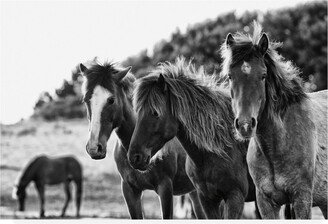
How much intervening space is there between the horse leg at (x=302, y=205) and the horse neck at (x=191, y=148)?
47.6 inches

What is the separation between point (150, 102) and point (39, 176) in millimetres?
14023

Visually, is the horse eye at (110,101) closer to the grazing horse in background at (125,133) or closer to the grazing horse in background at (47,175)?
the grazing horse in background at (125,133)

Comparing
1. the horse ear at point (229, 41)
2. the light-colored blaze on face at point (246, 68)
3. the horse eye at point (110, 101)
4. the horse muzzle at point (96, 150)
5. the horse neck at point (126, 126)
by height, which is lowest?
the horse muzzle at point (96, 150)

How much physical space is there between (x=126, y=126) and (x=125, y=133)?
8cm

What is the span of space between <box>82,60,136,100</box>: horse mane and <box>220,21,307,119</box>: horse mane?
145 cm

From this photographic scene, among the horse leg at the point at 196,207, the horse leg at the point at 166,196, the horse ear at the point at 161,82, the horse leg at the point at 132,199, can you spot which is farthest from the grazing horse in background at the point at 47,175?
the horse ear at the point at 161,82

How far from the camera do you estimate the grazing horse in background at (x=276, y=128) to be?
5.27 meters

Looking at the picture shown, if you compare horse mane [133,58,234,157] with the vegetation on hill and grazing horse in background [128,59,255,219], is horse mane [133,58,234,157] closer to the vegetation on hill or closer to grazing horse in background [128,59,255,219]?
grazing horse in background [128,59,255,219]

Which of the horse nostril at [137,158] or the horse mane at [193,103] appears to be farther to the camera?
the horse mane at [193,103]

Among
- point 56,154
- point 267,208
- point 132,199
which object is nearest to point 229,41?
point 267,208

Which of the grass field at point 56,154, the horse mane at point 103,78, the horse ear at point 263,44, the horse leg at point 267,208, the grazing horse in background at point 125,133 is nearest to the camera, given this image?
the horse ear at point 263,44
